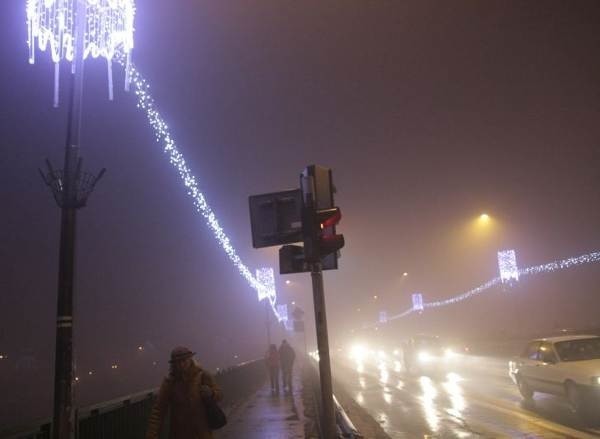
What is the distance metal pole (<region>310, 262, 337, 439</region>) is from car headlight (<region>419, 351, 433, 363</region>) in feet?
76.6

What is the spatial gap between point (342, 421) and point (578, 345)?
8926mm

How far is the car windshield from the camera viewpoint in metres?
13.6

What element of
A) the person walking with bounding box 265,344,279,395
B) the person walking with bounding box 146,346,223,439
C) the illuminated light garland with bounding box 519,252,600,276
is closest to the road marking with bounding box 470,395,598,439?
the person walking with bounding box 265,344,279,395

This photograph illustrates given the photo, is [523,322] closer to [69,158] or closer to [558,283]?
[558,283]

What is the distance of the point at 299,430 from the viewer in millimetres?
11797

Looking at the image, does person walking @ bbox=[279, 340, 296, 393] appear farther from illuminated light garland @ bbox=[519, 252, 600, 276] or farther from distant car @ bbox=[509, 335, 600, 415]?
illuminated light garland @ bbox=[519, 252, 600, 276]

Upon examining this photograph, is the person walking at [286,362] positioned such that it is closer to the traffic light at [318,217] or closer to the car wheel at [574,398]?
the car wheel at [574,398]

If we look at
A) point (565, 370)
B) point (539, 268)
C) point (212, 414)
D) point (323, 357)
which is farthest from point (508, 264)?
point (212, 414)

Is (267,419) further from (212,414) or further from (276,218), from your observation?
(212,414)

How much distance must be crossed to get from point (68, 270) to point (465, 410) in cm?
1081

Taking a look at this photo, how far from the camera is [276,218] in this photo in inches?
280

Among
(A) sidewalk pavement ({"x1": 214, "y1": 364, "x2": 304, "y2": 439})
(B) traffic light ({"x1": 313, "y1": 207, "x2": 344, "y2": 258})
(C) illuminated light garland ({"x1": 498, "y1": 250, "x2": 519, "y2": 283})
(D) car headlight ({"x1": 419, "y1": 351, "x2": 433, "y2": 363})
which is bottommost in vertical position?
(A) sidewalk pavement ({"x1": 214, "y1": 364, "x2": 304, "y2": 439})

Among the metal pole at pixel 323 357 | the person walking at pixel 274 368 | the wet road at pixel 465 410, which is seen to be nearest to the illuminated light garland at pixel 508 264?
the wet road at pixel 465 410

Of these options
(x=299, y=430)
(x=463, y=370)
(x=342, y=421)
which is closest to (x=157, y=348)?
(x=463, y=370)
